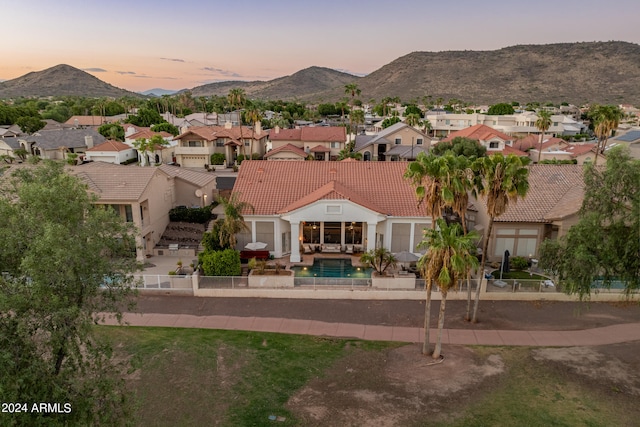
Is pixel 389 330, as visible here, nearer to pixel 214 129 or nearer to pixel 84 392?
pixel 84 392

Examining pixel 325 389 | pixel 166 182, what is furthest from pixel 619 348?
pixel 166 182

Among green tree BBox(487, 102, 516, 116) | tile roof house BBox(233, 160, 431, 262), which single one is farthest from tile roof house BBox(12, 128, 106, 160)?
green tree BBox(487, 102, 516, 116)

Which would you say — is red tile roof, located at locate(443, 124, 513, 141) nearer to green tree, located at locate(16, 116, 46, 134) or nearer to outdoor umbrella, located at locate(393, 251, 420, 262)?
outdoor umbrella, located at locate(393, 251, 420, 262)

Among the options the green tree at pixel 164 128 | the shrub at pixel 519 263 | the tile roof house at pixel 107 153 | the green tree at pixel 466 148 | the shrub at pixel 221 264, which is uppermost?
the green tree at pixel 164 128

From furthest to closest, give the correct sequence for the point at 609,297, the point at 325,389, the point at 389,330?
the point at 609,297 → the point at 389,330 → the point at 325,389

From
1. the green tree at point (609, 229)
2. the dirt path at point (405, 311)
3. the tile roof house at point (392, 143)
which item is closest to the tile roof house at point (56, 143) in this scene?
the tile roof house at point (392, 143)

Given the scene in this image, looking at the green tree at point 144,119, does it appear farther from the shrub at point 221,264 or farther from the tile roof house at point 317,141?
the shrub at point 221,264

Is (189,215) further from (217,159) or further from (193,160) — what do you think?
(193,160)
